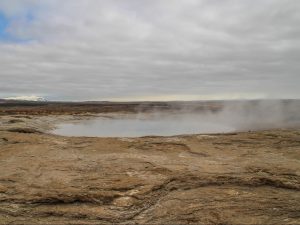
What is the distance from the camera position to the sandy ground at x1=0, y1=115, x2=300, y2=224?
6496 millimetres

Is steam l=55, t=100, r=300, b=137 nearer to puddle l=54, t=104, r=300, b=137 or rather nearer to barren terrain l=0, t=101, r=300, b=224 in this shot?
puddle l=54, t=104, r=300, b=137

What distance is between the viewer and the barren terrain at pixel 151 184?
6.50 metres

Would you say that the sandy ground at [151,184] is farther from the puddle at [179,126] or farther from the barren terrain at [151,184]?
the puddle at [179,126]

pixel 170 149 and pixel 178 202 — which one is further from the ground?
pixel 170 149

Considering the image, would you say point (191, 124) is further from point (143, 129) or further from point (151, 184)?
point (151, 184)

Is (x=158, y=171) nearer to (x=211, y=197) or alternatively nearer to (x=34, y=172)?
(x=211, y=197)

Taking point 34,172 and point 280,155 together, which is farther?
point 280,155

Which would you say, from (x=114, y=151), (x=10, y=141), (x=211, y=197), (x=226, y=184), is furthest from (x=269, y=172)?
(x=10, y=141)

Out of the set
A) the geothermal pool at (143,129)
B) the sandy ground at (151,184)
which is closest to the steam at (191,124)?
the geothermal pool at (143,129)

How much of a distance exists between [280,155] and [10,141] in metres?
6.51

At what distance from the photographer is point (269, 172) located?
759 cm

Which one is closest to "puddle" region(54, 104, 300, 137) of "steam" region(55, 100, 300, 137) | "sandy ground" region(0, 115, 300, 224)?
"steam" region(55, 100, 300, 137)

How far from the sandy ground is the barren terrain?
16mm

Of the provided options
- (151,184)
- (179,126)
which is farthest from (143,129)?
(151,184)
